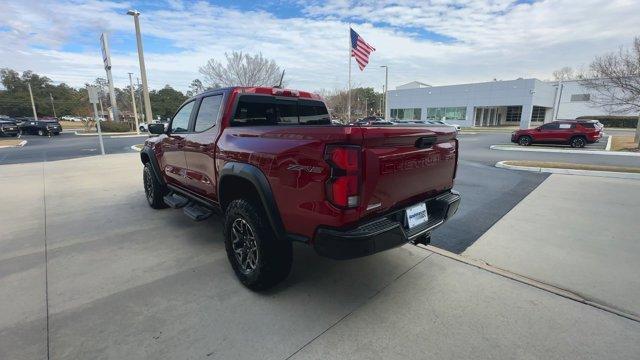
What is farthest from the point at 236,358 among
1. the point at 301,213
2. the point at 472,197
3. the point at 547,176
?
the point at 547,176

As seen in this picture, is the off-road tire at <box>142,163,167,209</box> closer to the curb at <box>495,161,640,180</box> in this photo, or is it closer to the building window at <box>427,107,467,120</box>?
the curb at <box>495,161,640,180</box>

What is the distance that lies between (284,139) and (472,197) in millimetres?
4929

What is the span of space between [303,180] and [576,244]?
147 inches

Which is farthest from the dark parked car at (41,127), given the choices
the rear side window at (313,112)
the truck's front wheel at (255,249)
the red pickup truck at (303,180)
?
the truck's front wheel at (255,249)

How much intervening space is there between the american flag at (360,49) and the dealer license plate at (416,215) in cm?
1994

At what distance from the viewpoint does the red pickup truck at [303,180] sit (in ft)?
7.15

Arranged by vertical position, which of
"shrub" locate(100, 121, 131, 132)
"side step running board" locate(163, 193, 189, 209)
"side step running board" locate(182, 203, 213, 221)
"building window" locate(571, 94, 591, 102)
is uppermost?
"building window" locate(571, 94, 591, 102)

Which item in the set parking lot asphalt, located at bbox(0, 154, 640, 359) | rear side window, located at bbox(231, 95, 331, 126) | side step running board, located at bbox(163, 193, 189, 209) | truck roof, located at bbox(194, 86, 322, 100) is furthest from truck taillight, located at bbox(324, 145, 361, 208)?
side step running board, located at bbox(163, 193, 189, 209)

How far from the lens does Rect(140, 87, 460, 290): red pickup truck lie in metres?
2.18

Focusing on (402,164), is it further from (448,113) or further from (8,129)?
(448,113)

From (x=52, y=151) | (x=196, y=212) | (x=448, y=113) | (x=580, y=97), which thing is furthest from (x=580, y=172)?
(x=580, y=97)

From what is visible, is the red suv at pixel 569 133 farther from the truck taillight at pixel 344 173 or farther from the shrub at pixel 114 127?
the shrub at pixel 114 127

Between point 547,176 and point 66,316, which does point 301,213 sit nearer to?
point 66,316

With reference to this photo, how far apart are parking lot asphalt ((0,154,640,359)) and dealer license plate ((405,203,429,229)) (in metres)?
0.72
